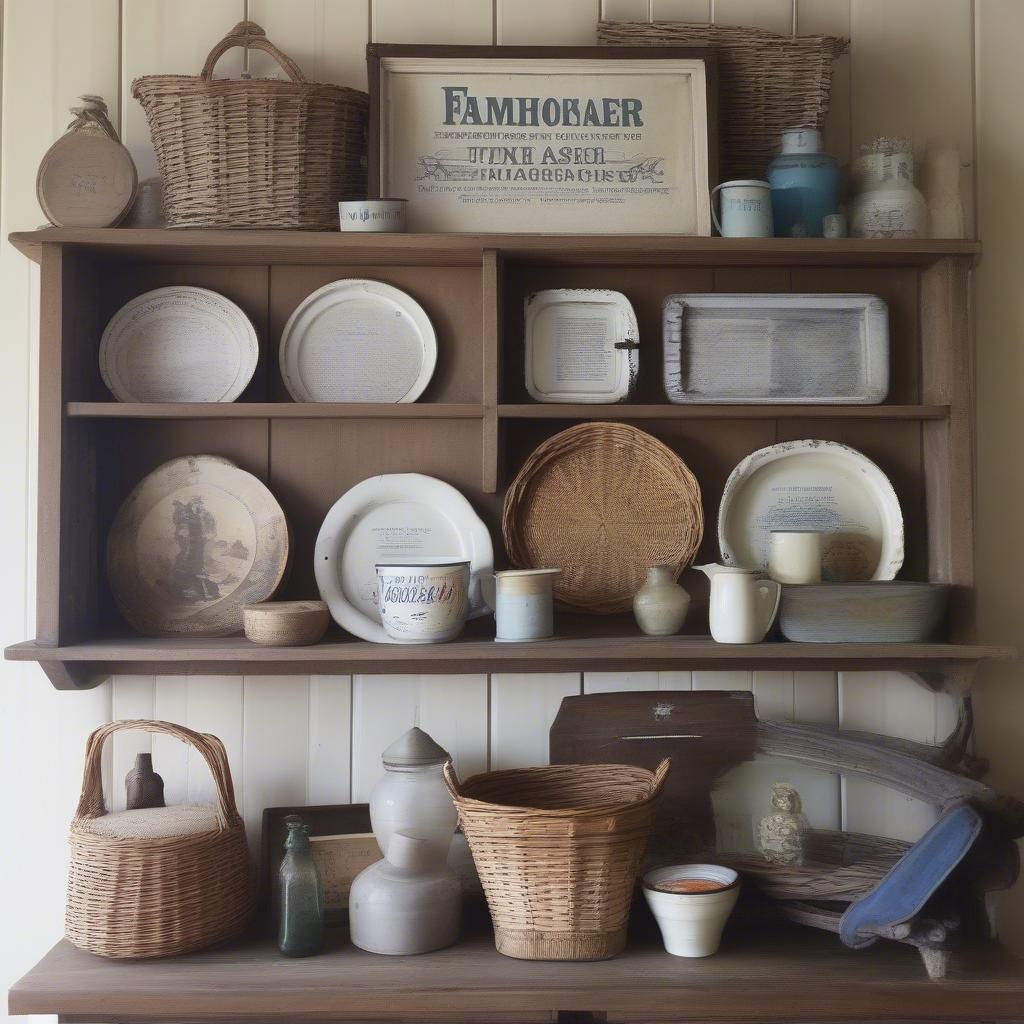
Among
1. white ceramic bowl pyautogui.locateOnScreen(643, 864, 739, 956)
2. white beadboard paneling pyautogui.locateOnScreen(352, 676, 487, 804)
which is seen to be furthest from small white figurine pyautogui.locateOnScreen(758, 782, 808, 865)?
white beadboard paneling pyautogui.locateOnScreen(352, 676, 487, 804)

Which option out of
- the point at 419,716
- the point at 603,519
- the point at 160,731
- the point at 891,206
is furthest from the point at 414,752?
the point at 891,206

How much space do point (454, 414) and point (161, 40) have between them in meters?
0.86

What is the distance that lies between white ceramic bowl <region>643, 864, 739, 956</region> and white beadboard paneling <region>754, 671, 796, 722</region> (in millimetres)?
373

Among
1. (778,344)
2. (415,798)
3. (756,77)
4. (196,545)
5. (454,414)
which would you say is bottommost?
(415,798)

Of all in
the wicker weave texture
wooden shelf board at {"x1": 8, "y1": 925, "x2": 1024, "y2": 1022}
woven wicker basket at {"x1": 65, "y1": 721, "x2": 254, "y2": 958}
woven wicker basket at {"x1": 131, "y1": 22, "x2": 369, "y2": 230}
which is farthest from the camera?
the wicker weave texture

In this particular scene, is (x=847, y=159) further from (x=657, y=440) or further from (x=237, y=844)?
→ (x=237, y=844)

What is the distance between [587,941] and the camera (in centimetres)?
162

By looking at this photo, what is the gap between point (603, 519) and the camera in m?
1.92

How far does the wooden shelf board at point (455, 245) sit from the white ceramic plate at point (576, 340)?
0.09m

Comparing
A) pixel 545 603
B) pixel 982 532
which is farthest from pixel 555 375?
pixel 982 532

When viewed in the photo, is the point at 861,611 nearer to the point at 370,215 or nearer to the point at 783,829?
the point at 783,829

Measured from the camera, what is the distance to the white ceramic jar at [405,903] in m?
1.66

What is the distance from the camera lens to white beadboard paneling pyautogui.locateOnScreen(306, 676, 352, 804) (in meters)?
1.94

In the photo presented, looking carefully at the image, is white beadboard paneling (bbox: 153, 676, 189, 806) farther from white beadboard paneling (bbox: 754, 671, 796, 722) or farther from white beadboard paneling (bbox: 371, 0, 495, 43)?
white beadboard paneling (bbox: 371, 0, 495, 43)
